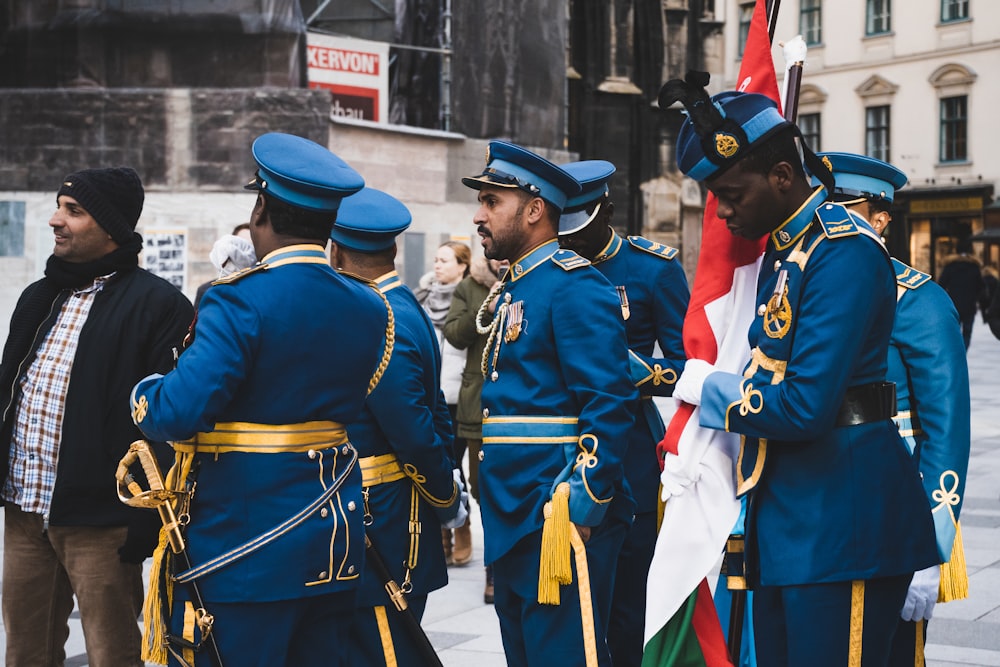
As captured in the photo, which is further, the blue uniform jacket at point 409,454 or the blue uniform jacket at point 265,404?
the blue uniform jacket at point 409,454

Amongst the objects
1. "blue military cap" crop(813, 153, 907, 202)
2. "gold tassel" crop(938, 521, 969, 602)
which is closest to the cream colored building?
"blue military cap" crop(813, 153, 907, 202)

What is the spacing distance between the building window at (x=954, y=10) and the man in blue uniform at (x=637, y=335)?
41128 millimetres

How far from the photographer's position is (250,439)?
142 inches

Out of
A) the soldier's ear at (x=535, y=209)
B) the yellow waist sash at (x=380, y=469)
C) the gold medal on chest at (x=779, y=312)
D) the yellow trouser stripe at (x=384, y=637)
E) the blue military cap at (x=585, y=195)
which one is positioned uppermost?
the blue military cap at (x=585, y=195)

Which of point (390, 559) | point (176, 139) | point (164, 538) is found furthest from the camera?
point (176, 139)

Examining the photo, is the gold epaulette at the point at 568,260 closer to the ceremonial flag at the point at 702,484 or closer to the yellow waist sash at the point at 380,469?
the ceremonial flag at the point at 702,484

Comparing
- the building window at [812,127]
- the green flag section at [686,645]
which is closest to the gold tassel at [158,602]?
the green flag section at [686,645]

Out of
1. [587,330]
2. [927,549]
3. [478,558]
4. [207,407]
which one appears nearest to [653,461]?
[587,330]

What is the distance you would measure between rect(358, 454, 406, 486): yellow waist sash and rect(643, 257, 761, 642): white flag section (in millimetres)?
1128

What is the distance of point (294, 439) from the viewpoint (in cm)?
366

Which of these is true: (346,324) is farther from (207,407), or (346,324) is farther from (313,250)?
(207,407)

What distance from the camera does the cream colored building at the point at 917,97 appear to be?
42562mm

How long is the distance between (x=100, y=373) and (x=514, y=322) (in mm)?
1444

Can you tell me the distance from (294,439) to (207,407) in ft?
0.96
